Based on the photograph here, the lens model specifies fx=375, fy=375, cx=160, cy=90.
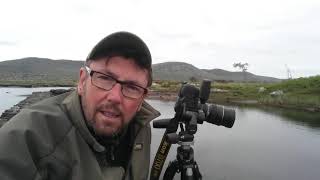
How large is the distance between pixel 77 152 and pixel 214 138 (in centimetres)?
1673

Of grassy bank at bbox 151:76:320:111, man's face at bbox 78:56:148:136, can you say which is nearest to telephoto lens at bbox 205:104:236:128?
man's face at bbox 78:56:148:136

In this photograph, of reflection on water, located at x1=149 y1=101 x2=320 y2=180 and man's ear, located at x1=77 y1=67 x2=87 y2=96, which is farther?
reflection on water, located at x1=149 y1=101 x2=320 y2=180

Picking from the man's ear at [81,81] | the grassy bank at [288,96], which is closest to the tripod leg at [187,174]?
the man's ear at [81,81]

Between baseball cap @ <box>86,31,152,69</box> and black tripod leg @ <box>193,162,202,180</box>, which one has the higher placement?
baseball cap @ <box>86,31,152,69</box>

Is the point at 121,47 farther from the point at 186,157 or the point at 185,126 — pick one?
the point at 186,157

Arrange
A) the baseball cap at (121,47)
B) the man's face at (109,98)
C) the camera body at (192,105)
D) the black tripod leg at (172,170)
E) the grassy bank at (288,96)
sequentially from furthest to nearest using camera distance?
the grassy bank at (288,96), the black tripod leg at (172,170), the camera body at (192,105), the baseball cap at (121,47), the man's face at (109,98)

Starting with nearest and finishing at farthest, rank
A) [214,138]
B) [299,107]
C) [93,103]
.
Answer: [93,103] → [214,138] → [299,107]

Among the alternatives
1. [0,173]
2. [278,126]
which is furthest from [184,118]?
[278,126]

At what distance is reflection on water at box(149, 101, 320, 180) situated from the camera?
1284 centimetres

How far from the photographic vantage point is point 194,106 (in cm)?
355

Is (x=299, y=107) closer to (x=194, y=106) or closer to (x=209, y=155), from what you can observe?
(x=209, y=155)

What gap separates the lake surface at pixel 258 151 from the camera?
503 inches

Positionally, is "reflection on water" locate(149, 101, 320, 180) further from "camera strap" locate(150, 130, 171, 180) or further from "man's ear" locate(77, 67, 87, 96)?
"man's ear" locate(77, 67, 87, 96)

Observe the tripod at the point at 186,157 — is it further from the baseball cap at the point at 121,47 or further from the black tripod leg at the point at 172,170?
the baseball cap at the point at 121,47
